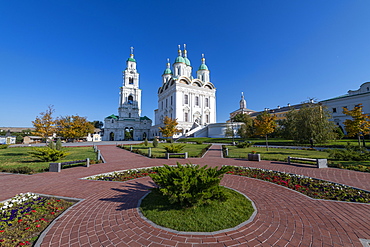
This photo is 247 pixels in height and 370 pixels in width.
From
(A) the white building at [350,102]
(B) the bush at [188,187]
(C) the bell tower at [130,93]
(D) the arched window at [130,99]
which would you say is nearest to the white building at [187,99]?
(C) the bell tower at [130,93]

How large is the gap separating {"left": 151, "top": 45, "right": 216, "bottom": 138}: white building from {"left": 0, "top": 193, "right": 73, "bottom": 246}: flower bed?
134 feet

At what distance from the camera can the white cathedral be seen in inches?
2003

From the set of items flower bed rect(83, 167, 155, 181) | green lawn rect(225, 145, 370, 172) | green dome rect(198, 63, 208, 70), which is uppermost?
green dome rect(198, 63, 208, 70)

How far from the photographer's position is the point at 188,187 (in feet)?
12.5

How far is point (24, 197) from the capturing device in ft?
15.6

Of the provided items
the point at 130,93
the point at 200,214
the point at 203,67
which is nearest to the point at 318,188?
the point at 200,214

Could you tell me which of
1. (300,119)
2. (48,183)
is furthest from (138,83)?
(48,183)

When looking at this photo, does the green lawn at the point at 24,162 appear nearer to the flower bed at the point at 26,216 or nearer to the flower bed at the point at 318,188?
the flower bed at the point at 26,216

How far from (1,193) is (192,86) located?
166 feet

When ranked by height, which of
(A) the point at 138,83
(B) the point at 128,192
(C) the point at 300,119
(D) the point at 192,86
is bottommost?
(B) the point at 128,192

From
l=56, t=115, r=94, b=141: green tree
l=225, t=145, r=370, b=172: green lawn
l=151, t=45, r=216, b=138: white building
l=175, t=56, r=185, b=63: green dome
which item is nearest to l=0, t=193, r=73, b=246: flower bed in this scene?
l=225, t=145, r=370, b=172: green lawn

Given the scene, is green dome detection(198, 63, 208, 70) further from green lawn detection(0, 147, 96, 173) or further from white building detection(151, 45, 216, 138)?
green lawn detection(0, 147, 96, 173)

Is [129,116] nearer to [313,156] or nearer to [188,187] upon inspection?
[313,156]

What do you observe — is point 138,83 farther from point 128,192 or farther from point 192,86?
point 128,192
